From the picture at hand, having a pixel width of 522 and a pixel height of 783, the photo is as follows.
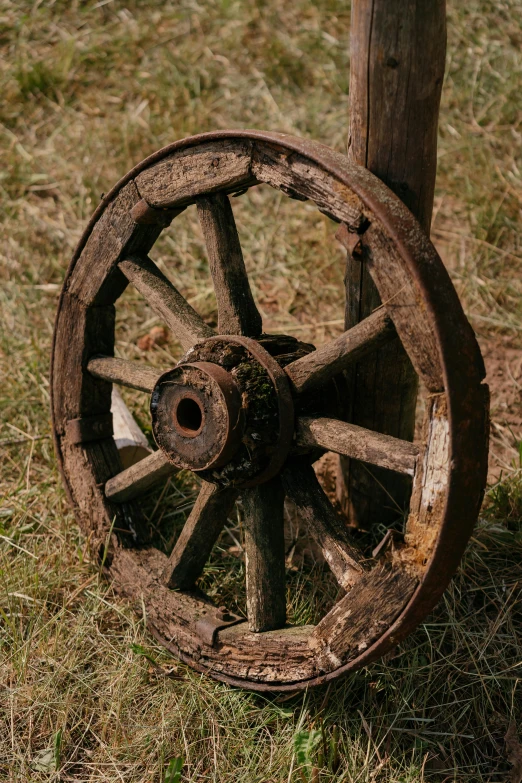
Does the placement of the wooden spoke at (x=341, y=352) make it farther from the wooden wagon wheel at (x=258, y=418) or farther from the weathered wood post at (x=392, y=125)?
the weathered wood post at (x=392, y=125)

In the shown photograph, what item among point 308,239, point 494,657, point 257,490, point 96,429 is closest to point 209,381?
point 257,490

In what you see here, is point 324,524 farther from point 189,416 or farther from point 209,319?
point 209,319

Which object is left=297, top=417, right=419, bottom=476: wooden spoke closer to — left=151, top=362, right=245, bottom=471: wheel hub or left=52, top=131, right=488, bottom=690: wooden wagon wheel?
left=52, top=131, right=488, bottom=690: wooden wagon wheel

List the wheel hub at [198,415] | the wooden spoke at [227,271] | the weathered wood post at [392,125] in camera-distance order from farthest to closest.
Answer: the wooden spoke at [227,271] → the wheel hub at [198,415] → the weathered wood post at [392,125]

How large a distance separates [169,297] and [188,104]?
92.6 inches

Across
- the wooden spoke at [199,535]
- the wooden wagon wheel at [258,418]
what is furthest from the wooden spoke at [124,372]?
the wooden spoke at [199,535]

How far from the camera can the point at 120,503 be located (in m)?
2.73

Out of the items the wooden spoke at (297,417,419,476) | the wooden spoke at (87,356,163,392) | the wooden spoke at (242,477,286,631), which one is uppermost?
the wooden spoke at (87,356,163,392)

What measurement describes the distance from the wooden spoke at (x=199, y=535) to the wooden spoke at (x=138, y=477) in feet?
0.49

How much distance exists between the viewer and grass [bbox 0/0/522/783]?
2.28m

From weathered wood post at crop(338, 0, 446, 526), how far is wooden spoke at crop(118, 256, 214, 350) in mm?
Answer: 450

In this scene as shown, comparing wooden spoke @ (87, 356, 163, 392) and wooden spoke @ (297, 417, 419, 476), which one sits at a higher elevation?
wooden spoke @ (87, 356, 163, 392)

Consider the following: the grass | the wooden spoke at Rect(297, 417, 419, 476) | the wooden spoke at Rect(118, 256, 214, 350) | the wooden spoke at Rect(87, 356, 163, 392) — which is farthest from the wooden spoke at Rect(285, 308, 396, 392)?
the grass

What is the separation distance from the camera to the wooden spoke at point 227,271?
2.35 metres
